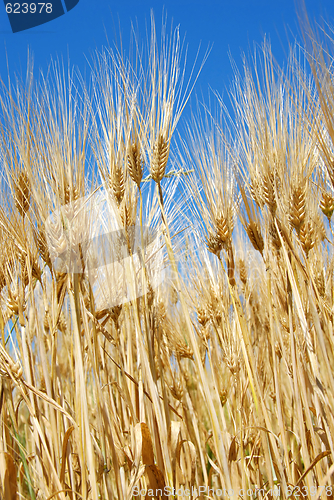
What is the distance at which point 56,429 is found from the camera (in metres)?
1.07

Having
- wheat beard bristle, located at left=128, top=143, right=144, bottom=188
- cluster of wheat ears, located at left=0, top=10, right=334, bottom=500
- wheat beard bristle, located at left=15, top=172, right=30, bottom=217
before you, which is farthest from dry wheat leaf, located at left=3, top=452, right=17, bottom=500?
wheat beard bristle, located at left=128, top=143, right=144, bottom=188

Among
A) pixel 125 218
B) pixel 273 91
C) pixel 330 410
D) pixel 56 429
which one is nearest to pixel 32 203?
pixel 125 218

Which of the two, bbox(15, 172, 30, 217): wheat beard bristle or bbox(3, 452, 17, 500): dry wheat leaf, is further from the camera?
bbox(15, 172, 30, 217): wheat beard bristle

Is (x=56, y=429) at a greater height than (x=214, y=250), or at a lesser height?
lesser

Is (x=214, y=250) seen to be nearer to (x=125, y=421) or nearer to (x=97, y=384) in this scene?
(x=97, y=384)

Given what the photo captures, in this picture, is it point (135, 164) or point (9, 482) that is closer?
point (9, 482)

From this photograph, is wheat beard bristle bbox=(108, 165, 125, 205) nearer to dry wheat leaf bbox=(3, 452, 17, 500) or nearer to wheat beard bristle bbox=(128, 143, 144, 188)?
wheat beard bristle bbox=(128, 143, 144, 188)

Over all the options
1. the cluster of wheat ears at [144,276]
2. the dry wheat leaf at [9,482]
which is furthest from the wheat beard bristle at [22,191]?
the dry wheat leaf at [9,482]

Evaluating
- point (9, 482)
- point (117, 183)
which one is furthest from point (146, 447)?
point (117, 183)

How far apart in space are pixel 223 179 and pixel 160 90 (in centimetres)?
39

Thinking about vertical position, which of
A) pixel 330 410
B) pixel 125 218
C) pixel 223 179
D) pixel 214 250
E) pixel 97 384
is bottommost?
pixel 330 410

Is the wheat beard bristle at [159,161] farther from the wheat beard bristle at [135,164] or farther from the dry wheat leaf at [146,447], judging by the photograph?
the dry wheat leaf at [146,447]

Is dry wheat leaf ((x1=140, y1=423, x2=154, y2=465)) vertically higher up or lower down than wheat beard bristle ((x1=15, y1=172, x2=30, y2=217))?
lower down

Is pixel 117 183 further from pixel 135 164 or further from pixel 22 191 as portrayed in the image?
pixel 22 191
